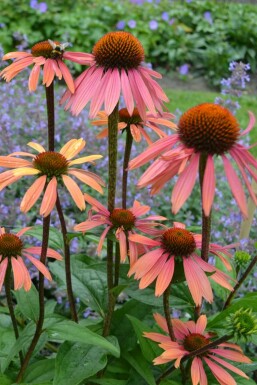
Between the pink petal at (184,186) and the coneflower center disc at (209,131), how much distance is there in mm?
42

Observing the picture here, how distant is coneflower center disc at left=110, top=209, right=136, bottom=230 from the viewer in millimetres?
1253

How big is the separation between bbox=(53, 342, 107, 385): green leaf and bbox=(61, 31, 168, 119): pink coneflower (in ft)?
1.59

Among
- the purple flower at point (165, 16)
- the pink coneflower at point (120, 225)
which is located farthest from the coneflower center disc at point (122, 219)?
the purple flower at point (165, 16)

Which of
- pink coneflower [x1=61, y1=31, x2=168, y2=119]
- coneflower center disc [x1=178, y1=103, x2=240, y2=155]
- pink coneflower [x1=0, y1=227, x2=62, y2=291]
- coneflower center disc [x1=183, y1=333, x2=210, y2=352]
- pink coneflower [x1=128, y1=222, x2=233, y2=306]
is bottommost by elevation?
coneflower center disc [x1=183, y1=333, x2=210, y2=352]

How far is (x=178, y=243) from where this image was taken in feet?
3.80

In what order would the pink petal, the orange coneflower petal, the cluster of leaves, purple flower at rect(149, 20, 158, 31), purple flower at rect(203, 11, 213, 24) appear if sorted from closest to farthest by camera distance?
the pink petal
the orange coneflower petal
the cluster of leaves
purple flower at rect(149, 20, 158, 31)
purple flower at rect(203, 11, 213, 24)

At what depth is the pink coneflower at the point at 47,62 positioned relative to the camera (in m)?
1.17

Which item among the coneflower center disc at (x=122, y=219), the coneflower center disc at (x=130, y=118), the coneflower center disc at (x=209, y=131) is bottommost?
the coneflower center disc at (x=122, y=219)

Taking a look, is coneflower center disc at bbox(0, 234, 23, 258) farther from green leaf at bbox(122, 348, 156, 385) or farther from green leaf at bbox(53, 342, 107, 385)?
green leaf at bbox(122, 348, 156, 385)

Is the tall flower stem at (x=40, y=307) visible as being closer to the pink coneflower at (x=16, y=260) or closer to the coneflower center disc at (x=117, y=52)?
the pink coneflower at (x=16, y=260)

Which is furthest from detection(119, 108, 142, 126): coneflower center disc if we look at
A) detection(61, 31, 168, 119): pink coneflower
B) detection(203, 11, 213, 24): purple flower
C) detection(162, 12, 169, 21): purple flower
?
detection(203, 11, 213, 24): purple flower

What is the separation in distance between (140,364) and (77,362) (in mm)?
148

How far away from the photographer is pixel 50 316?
135cm

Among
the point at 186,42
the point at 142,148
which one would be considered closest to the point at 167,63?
the point at 186,42
